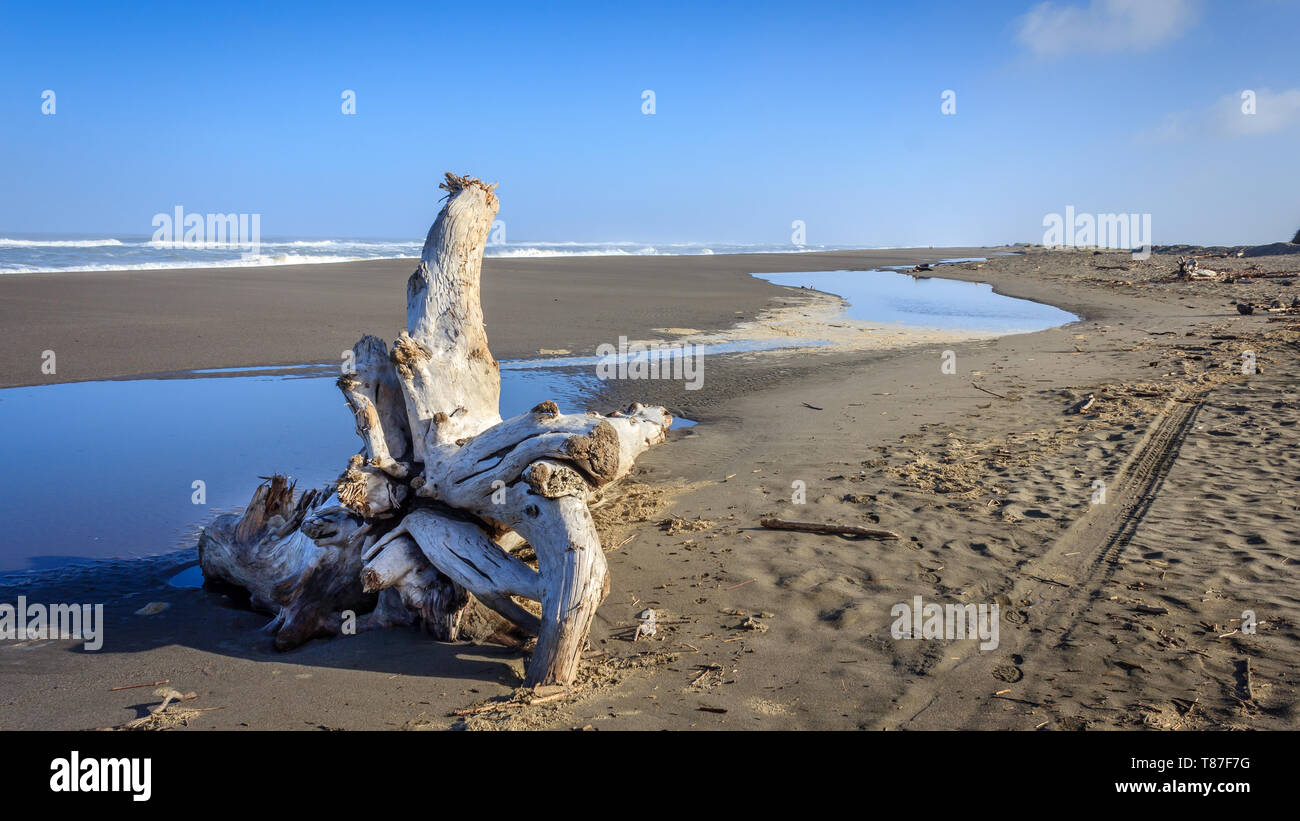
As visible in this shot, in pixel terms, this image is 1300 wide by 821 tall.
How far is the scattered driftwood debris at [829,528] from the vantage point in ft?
17.7

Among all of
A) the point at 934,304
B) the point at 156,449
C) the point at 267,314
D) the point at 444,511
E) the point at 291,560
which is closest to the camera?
the point at 444,511

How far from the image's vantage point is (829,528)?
18.1ft

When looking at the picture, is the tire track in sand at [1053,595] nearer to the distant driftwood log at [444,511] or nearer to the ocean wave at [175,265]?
the distant driftwood log at [444,511]

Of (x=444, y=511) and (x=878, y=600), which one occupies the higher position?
(x=444, y=511)

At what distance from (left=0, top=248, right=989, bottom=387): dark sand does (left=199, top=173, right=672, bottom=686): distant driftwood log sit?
7.94 meters

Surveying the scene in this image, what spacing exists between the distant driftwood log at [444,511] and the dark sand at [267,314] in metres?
7.94

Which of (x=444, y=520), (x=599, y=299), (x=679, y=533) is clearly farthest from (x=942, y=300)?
(x=444, y=520)

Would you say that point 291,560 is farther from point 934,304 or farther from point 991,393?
Answer: point 934,304

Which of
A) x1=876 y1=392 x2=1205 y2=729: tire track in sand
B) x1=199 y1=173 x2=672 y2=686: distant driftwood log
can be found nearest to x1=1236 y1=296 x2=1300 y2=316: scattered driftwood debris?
x1=876 y1=392 x2=1205 y2=729: tire track in sand

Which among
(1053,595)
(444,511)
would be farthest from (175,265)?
(1053,595)

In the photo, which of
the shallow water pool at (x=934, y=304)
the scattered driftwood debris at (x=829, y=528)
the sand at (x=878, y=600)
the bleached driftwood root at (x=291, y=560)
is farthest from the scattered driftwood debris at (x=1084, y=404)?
the shallow water pool at (x=934, y=304)

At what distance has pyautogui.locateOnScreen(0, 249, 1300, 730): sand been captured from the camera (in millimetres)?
3449

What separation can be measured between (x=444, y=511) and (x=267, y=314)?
15014 mm

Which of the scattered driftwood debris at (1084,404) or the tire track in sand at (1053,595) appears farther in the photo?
the scattered driftwood debris at (1084,404)
